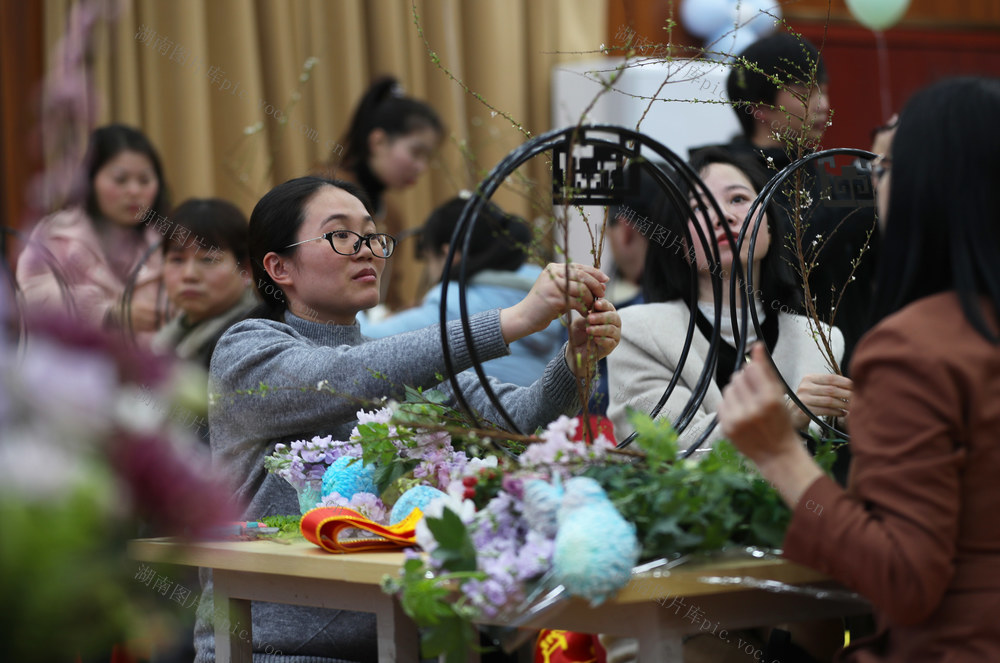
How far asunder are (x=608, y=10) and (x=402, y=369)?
12.3ft

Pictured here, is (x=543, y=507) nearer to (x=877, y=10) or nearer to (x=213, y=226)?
(x=213, y=226)

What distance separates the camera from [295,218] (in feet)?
5.67

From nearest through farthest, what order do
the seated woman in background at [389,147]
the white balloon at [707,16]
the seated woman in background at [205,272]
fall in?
the seated woman in background at [205,272] → the seated woman in background at [389,147] → the white balloon at [707,16]

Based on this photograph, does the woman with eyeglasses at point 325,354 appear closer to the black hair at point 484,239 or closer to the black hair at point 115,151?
the black hair at point 484,239

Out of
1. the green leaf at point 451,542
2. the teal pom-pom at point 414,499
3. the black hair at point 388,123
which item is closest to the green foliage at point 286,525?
the teal pom-pom at point 414,499

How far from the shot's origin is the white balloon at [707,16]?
15.0 feet

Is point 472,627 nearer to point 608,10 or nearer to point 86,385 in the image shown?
point 86,385

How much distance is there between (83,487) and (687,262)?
1.40 metres

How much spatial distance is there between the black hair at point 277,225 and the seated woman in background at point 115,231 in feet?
2.29

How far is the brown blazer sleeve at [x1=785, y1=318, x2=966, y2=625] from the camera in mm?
928

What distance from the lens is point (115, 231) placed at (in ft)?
8.61

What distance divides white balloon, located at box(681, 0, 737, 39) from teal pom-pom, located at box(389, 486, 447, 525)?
3.62 m

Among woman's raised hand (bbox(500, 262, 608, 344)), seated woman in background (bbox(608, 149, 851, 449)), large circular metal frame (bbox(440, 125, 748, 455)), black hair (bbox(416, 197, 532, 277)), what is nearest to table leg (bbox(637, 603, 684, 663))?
large circular metal frame (bbox(440, 125, 748, 455))

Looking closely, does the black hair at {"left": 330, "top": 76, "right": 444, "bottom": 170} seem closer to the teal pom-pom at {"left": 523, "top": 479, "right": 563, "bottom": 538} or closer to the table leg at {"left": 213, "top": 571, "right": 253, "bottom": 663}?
the table leg at {"left": 213, "top": 571, "right": 253, "bottom": 663}
